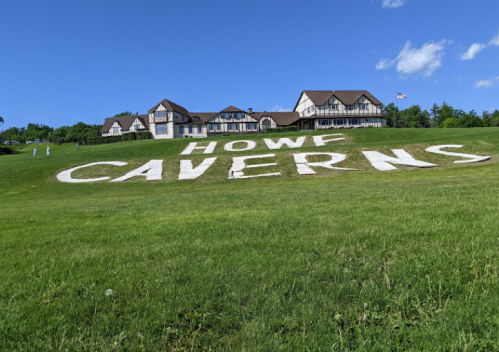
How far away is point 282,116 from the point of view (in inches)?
3307

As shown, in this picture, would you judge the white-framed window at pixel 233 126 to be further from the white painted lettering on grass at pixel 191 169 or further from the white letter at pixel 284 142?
the white painted lettering on grass at pixel 191 169

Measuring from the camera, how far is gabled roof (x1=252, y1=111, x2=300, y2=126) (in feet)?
265

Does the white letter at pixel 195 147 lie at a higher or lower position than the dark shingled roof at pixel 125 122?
lower

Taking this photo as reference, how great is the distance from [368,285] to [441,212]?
155 inches

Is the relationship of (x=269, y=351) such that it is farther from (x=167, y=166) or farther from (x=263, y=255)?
(x=167, y=166)

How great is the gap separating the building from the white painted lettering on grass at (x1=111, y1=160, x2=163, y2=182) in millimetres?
45417

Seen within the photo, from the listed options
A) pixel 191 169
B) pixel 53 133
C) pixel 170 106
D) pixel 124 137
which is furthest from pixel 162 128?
pixel 53 133

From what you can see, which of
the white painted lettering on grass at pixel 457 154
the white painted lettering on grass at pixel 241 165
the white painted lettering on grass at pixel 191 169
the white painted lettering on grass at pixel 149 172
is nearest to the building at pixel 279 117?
the white painted lettering on grass at pixel 457 154

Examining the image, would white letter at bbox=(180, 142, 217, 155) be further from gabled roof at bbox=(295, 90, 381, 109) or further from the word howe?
gabled roof at bbox=(295, 90, 381, 109)

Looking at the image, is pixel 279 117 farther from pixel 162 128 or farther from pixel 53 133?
pixel 53 133

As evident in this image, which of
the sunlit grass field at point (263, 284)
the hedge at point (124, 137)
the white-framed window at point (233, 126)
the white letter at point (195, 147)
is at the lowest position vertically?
the sunlit grass field at point (263, 284)

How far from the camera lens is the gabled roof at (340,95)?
239 ft

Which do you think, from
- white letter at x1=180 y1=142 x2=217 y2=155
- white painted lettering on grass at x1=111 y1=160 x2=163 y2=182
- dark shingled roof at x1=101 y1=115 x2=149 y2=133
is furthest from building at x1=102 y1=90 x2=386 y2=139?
white painted lettering on grass at x1=111 y1=160 x2=163 y2=182

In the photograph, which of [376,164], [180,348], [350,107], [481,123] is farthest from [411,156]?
[481,123]
